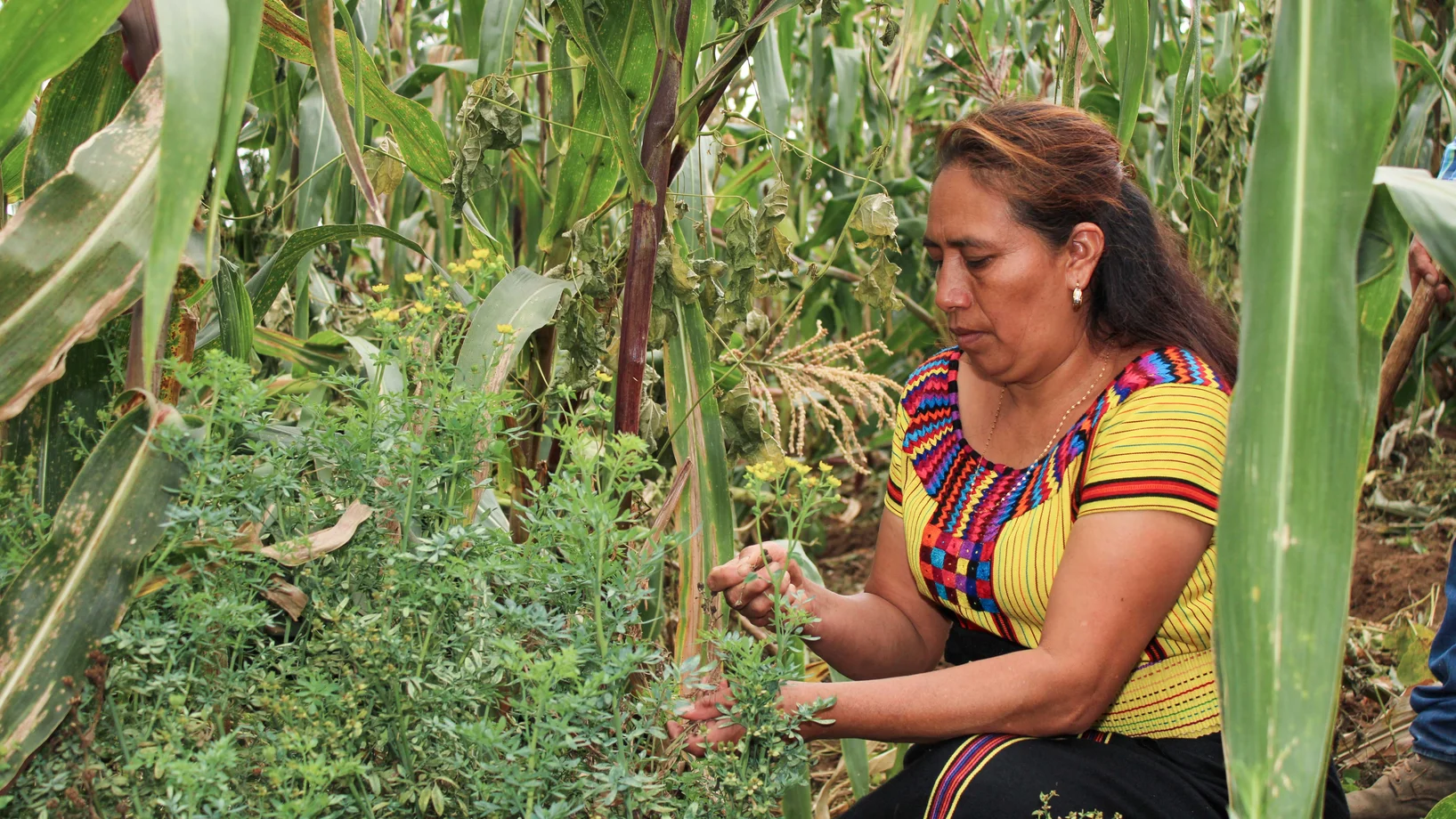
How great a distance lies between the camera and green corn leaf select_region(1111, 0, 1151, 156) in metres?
0.96

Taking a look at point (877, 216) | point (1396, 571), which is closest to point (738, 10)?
point (877, 216)

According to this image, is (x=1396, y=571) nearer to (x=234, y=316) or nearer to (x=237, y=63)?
(x=234, y=316)

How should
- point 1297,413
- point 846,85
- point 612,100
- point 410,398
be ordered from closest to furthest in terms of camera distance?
point 1297,413, point 410,398, point 612,100, point 846,85

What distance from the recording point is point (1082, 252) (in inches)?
53.2

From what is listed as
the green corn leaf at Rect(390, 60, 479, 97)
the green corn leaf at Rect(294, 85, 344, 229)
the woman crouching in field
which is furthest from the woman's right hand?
the green corn leaf at Rect(390, 60, 479, 97)

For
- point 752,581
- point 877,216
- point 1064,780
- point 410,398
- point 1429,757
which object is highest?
point 877,216

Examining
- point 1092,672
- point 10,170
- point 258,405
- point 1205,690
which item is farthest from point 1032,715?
point 10,170

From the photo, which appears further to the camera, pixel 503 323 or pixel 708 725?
pixel 503 323

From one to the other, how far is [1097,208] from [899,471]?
0.43 meters

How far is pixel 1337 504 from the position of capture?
0.57 metres

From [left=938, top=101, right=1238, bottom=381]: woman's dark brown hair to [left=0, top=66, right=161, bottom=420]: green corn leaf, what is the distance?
843 mm

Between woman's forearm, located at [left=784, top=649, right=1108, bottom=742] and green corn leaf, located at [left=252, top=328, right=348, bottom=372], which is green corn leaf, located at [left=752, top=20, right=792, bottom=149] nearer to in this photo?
green corn leaf, located at [left=252, top=328, right=348, bottom=372]

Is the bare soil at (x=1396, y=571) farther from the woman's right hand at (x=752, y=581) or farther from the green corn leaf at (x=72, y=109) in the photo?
the green corn leaf at (x=72, y=109)

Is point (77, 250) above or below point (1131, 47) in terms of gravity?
below
